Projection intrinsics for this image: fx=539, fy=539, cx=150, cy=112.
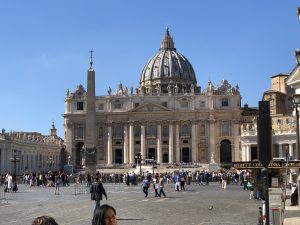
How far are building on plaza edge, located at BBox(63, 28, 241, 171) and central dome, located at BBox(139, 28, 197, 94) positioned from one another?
18.2 meters

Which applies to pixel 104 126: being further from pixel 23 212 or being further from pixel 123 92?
pixel 23 212

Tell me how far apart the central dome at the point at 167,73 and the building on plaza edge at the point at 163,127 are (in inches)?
717

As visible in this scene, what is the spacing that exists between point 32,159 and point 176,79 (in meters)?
43.1

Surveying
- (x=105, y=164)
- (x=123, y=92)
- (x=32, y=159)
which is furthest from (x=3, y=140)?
(x=123, y=92)

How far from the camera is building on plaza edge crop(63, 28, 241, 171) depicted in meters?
93.2

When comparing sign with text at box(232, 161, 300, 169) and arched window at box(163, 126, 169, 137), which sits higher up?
arched window at box(163, 126, 169, 137)

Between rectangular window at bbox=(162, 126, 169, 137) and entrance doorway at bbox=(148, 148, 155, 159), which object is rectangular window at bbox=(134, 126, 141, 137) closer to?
entrance doorway at bbox=(148, 148, 155, 159)

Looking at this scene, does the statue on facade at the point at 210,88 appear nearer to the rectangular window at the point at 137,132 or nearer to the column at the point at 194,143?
the column at the point at 194,143

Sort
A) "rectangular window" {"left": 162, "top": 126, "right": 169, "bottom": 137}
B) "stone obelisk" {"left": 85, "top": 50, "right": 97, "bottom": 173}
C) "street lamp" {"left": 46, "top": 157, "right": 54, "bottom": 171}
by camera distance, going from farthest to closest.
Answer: "rectangular window" {"left": 162, "top": 126, "right": 169, "bottom": 137}
"street lamp" {"left": 46, "top": 157, "right": 54, "bottom": 171}
"stone obelisk" {"left": 85, "top": 50, "right": 97, "bottom": 173}

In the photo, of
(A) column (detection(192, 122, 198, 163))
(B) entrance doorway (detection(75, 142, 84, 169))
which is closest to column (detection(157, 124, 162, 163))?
(A) column (detection(192, 122, 198, 163))

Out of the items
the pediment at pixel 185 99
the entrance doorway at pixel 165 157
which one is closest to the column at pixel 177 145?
the entrance doorway at pixel 165 157

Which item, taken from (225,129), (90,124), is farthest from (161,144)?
(90,124)

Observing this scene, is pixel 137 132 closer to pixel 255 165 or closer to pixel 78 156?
pixel 78 156

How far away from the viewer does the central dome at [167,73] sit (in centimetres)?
11612
